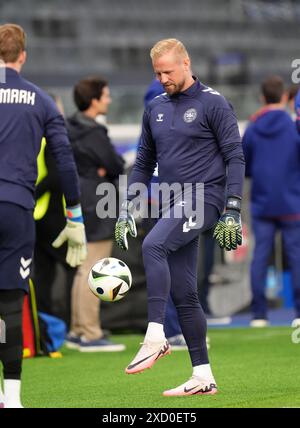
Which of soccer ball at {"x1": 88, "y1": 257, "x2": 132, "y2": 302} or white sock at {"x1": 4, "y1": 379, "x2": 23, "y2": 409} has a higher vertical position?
soccer ball at {"x1": 88, "y1": 257, "x2": 132, "y2": 302}

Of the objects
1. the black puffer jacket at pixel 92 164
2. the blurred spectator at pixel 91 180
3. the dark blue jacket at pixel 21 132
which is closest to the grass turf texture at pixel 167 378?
the blurred spectator at pixel 91 180

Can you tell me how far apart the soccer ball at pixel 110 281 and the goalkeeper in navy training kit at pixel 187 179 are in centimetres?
21

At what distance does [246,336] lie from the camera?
9.44 m

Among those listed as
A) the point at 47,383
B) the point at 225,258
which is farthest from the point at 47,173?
the point at 225,258

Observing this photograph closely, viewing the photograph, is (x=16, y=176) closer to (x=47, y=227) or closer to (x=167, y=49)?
(x=167, y=49)

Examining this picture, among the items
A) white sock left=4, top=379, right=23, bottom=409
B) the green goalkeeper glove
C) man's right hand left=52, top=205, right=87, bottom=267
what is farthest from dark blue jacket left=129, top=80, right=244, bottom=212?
white sock left=4, top=379, right=23, bottom=409

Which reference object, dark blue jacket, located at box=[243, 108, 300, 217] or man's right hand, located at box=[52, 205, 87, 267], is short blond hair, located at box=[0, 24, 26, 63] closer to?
man's right hand, located at box=[52, 205, 87, 267]

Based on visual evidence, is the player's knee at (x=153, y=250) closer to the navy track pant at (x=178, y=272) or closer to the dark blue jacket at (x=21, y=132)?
the navy track pant at (x=178, y=272)

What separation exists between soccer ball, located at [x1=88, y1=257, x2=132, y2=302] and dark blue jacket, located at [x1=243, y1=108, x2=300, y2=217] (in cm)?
419

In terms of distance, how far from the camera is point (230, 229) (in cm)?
546

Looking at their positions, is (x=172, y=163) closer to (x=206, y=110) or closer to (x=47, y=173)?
(x=206, y=110)

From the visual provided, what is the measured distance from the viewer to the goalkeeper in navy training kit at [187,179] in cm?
555

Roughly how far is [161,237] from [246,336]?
407cm

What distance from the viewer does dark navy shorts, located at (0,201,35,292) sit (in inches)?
201
